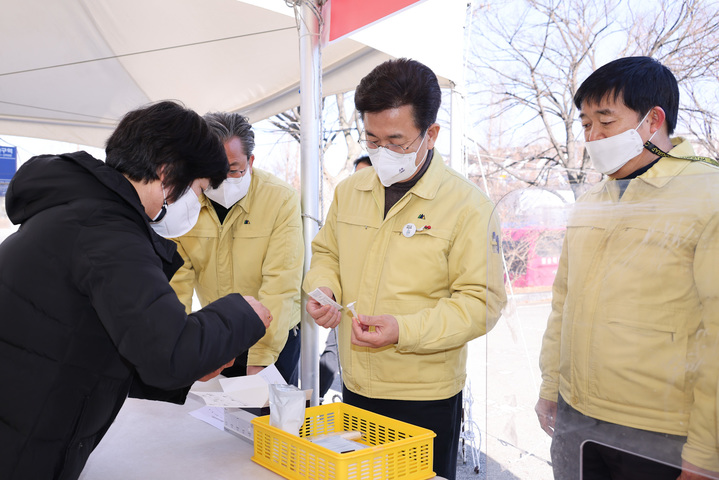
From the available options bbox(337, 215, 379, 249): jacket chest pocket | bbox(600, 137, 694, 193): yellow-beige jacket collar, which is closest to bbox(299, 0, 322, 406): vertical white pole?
bbox(337, 215, 379, 249): jacket chest pocket

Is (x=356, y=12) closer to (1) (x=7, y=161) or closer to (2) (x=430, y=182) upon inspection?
(2) (x=430, y=182)

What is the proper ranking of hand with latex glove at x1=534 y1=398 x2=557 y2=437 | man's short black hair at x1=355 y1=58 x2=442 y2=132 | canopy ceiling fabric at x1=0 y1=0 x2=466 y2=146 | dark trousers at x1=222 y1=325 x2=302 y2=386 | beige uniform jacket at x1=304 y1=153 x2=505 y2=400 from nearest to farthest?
hand with latex glove at x1=534 y1=398 x2=557 y2=437 < beige uniform jacket at x1=304 y1=153 x2=505 y2=400 < man's short black hair at x1=355 y1=58 x2=442 y2=132 < dark trousers at x1=222 y1=325 x2=302 y2=386 < canopy ceiling fabric at x1=0 y1=0 x2=466 y2=146

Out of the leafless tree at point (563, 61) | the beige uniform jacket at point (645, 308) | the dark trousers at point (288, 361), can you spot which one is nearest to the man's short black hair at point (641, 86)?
the beige uniform jacket at point (645, 308)

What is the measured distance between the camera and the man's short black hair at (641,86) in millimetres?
1217

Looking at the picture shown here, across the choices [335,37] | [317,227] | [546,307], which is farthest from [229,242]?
[546,307]

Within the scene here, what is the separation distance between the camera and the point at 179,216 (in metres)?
1.34

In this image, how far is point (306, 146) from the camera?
2.22m

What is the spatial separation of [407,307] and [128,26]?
309 cm

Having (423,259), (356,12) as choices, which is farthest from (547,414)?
(356,12)

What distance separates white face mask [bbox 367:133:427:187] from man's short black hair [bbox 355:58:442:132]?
0.25ft

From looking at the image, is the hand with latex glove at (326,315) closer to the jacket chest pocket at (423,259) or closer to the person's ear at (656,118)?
the jacket chest pocket at (423,259)

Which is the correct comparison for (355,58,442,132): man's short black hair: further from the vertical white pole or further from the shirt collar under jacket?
the vertical white pole

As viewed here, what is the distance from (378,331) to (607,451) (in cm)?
63

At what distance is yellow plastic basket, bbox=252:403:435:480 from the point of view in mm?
1050
